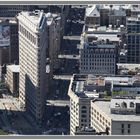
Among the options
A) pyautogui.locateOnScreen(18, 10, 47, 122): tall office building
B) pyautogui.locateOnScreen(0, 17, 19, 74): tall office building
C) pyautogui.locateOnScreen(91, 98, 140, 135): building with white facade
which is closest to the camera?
pyautogui.locateOnScreen(91, 98, 140, 135): building with white facade

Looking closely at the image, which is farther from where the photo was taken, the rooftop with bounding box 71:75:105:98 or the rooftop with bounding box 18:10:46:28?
the rooftop with bounding box 18:10:46:28

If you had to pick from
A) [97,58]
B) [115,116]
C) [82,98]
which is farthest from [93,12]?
[115,116]

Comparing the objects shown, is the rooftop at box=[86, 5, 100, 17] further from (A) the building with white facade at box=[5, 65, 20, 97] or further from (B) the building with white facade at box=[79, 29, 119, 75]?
(A) the building with white facade at box=[5, 65, 20, 97]

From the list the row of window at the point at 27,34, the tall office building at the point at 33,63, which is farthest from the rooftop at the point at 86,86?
the row of window at the point at 27,34

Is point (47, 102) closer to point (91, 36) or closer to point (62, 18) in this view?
point (91, 36)

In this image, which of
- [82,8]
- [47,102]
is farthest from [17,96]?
[82,8]

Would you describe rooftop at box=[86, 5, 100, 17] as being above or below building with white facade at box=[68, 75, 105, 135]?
above

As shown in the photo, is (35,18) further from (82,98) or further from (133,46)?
(82,98)

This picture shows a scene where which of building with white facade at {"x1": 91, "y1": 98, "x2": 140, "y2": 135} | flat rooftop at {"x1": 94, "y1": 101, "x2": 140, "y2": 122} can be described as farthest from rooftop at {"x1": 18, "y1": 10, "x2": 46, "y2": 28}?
flat rooftop at {"x1": 94, "y1": 101, "x2": 140, "y2": 122}

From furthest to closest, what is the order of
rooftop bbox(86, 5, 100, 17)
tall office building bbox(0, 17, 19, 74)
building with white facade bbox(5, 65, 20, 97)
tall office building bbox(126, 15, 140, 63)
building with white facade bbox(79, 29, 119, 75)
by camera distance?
rooftop bbox(86, 5, 100, 17)
tall office building bbox(126, 15, 140, 63)
tall office building bbox(0, 17, 19, 74)
building with white facade bbox(79, 29, 119, 75)
building with white facade bbox(5, 65, 20, 97)
